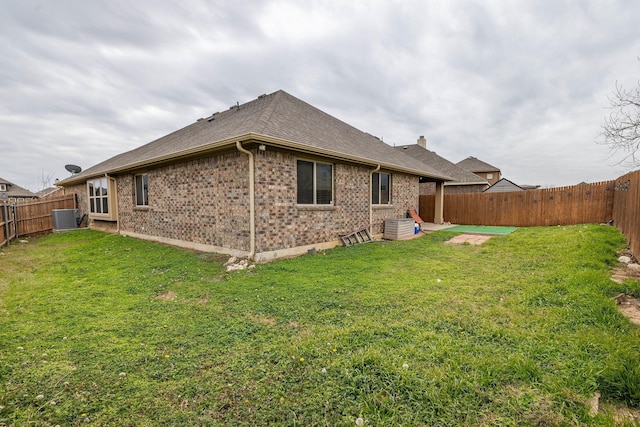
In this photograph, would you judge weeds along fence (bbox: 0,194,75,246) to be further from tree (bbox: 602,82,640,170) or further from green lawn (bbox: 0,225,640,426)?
tree (bbox: 602,82,640,170)

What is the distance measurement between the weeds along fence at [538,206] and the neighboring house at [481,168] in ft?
72.1

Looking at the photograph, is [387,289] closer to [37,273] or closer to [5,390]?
[5,390]

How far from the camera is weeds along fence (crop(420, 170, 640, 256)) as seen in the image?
37.5ft

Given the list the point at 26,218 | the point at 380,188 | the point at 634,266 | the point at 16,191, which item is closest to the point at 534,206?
the point at 380,188

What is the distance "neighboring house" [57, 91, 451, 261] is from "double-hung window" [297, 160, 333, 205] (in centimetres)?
3

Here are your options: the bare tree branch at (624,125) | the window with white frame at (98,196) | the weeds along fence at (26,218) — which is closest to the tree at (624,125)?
the bare tree branch at (624,125)

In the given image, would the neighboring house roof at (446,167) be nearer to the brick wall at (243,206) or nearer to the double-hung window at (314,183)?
the brick wall at (243,206)

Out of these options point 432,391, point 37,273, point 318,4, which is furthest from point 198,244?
point 318,4

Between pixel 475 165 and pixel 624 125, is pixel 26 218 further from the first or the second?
pixel 475 165

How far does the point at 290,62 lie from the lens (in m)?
12.0

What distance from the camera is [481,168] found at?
1342 inches

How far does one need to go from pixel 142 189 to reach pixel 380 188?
937 cm

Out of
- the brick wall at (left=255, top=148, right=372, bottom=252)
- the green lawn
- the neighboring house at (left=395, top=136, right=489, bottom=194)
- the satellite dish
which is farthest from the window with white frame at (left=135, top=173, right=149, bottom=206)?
the neighboring house at (left=395, top=136, right=489, bottom=194)

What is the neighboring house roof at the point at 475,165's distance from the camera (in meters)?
33.9
